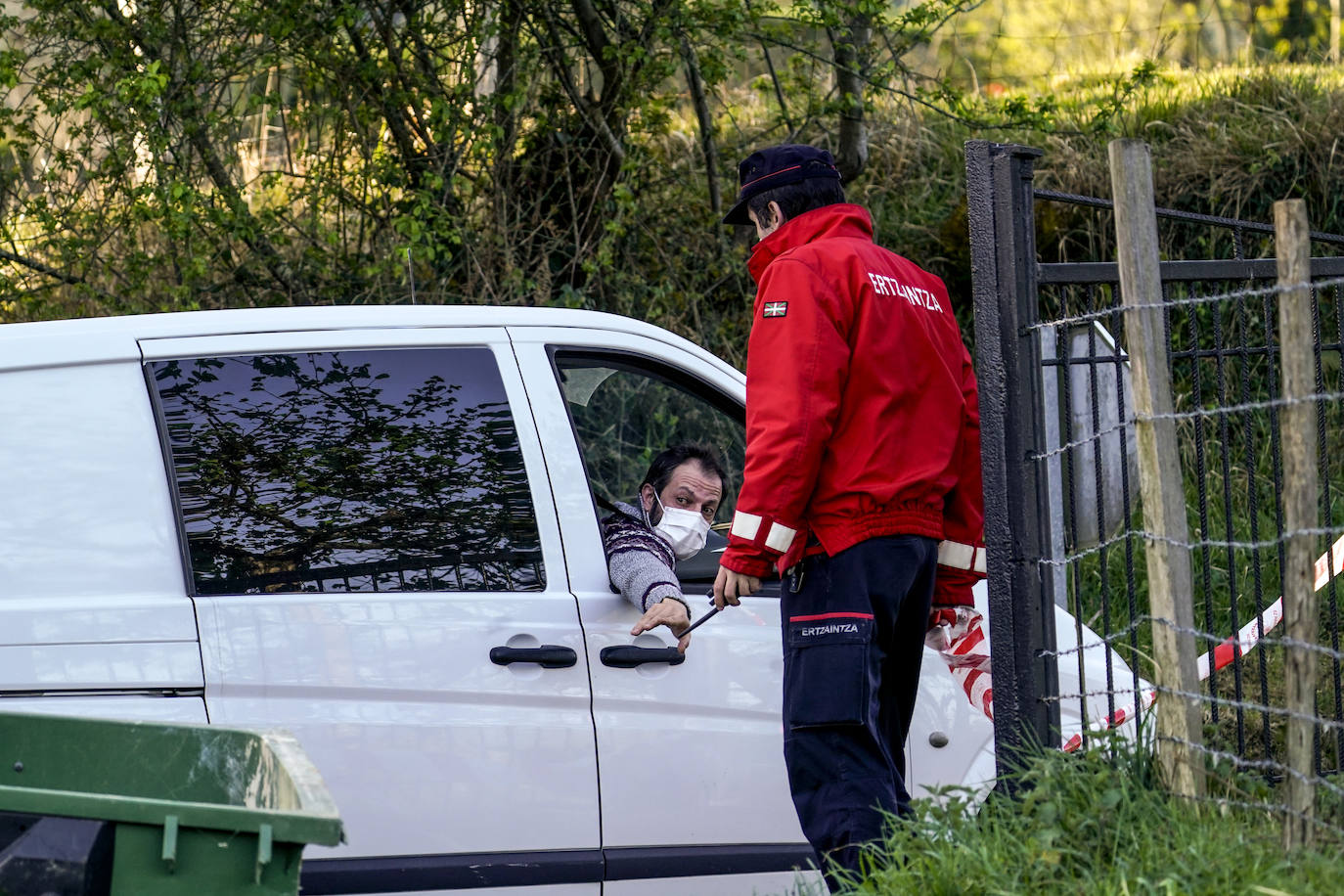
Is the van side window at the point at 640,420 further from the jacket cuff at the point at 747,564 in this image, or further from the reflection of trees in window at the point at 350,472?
the jacket cuff at the point at 747,564

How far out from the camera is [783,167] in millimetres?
3459

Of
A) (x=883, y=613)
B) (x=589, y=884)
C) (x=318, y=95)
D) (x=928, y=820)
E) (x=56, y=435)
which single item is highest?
(x=318, y=95)

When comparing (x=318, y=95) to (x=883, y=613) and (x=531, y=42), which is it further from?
(x=883, y=613)

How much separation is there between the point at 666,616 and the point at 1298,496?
4.58ft

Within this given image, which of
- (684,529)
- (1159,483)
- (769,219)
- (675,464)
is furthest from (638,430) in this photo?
(1159,483)

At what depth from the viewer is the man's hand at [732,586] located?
123 inches

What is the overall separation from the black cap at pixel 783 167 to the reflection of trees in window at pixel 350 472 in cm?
81

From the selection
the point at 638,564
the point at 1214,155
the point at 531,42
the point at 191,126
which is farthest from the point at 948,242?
the point at 638,564

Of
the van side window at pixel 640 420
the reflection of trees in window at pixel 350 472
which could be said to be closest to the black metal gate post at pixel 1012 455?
the van side window at pixel 640 420

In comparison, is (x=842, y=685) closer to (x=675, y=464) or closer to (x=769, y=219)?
(x=675, y=464)

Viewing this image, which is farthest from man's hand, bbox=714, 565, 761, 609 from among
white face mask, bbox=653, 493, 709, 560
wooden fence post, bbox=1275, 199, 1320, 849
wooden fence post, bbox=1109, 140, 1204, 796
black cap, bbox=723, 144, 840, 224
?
wooden fence post, bbox=1275, 199, 1320, 849

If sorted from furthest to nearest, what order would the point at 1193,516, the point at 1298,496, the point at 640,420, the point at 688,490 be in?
1. the point at 1193,516
2. the point at 640,420
3. the point at 688,490
4. the point at 1298,496

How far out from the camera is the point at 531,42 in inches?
287

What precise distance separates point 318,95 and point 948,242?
4059 mm
